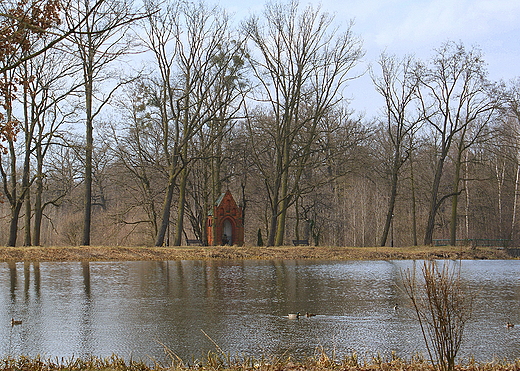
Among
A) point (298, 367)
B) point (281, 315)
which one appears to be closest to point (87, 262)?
point (281, 315)

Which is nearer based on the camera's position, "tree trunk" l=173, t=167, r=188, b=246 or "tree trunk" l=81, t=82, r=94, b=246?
"tree trunk" l=81, t=82, r=94, b=246

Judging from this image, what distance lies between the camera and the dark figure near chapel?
46.8 metres

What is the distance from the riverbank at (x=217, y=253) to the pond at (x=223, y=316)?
6.48 meters

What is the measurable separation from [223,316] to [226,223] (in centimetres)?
Answer: 3767

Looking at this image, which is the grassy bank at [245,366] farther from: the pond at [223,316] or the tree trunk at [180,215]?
the tree trunk at [180,215]

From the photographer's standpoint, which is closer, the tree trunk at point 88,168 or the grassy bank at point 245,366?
the grassy bank at point 245,366

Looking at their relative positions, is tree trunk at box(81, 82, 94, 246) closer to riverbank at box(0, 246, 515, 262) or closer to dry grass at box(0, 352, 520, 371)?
riverbank at box(0, 246, 515, 262)

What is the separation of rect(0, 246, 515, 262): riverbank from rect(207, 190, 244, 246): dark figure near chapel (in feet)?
45.6

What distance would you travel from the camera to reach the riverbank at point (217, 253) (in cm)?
2622

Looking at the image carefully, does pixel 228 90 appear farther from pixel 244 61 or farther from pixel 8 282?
pixel 8 282

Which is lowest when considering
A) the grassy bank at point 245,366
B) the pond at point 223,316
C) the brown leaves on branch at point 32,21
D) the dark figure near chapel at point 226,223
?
the pond at point 223,316

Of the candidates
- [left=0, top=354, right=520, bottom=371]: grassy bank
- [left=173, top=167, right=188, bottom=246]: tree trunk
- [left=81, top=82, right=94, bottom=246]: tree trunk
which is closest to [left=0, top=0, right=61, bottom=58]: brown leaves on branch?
[left=0, top=354, right=520, bottom=371]: grassy bank

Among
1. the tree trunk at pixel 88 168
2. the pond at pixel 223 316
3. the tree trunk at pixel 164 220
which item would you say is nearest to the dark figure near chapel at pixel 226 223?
the tree trunk at pixel 164 220

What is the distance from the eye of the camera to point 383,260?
31859mm
